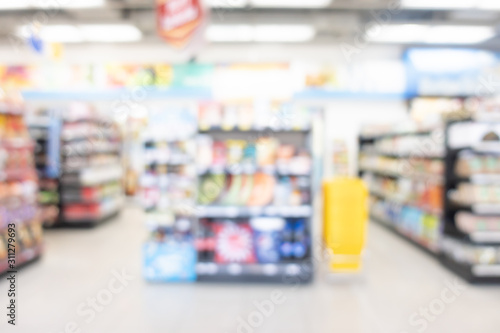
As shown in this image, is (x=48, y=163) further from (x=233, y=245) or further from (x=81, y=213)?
(x=233, y=245)

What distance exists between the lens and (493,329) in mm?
4312

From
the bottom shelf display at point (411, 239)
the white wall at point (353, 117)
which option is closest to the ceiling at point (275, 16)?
the white wall at point (353, 117)

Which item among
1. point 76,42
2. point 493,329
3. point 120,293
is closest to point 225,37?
point 76,42

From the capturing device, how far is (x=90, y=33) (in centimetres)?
1195

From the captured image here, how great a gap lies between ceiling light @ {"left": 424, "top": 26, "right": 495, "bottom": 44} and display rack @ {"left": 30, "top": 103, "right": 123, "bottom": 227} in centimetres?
815

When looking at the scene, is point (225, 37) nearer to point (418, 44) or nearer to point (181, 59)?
point (181, 59)

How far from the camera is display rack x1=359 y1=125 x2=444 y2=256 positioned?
283 inches

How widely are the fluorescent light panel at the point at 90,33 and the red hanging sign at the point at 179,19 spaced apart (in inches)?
200

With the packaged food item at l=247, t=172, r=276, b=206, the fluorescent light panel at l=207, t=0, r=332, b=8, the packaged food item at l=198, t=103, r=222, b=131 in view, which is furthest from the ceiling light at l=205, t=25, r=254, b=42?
the packaged food item at l=247, t=172, r=276, b=206

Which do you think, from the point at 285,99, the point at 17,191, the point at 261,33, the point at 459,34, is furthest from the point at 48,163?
the point at 459,34

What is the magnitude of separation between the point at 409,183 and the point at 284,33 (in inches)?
201

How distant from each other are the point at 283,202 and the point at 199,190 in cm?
103

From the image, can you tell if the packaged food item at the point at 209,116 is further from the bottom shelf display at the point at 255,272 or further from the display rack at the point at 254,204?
the bottom shelf display at the point at 255,272

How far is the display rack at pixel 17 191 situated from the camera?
5.97 metres
